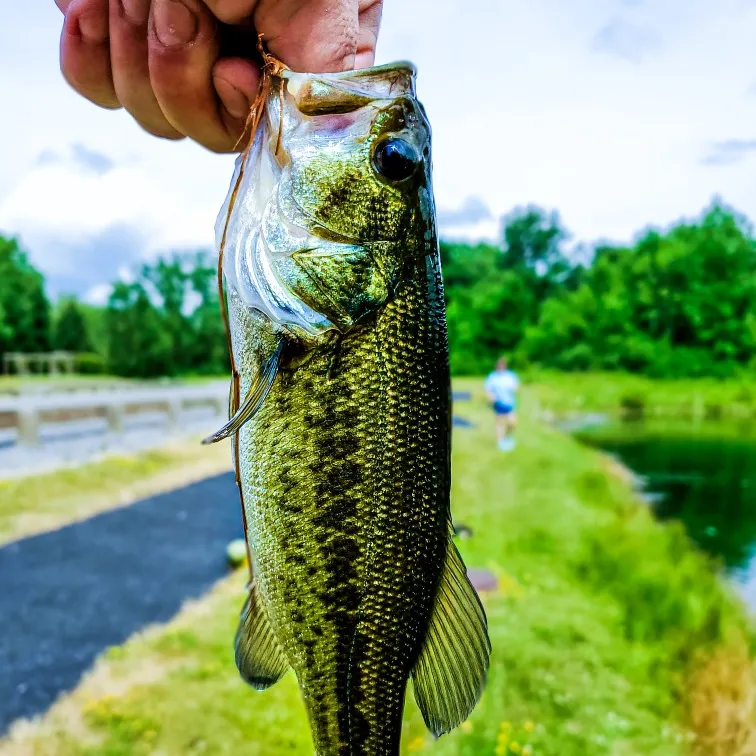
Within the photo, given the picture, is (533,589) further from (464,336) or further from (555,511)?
(464,336)

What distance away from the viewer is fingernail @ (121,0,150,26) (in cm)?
151

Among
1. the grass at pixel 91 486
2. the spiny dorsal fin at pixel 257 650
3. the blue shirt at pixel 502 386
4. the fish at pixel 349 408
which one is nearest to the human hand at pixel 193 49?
the fish at pixel 349 408

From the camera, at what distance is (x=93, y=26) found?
159 cm

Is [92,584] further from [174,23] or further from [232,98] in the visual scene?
[174,23]

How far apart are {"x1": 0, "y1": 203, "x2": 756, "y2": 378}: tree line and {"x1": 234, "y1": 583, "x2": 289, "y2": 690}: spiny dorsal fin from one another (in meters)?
50.6

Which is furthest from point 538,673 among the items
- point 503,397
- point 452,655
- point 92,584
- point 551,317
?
point 551,317

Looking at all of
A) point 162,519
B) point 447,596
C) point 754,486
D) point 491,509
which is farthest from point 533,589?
point 754,486

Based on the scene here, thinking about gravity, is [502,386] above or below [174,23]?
below

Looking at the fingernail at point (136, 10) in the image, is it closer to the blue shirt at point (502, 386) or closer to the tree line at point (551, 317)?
the blue shirt at point (502, 386)

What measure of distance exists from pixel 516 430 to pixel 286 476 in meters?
21.7

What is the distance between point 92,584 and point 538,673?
4.97m

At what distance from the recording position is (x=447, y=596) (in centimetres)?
161

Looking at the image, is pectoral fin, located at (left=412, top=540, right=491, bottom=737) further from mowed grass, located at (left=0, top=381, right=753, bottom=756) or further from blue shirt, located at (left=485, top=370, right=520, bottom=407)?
blue shirt, located at (left=485, top=370, right=520, bottom=407)

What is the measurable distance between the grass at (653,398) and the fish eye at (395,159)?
3522cm
